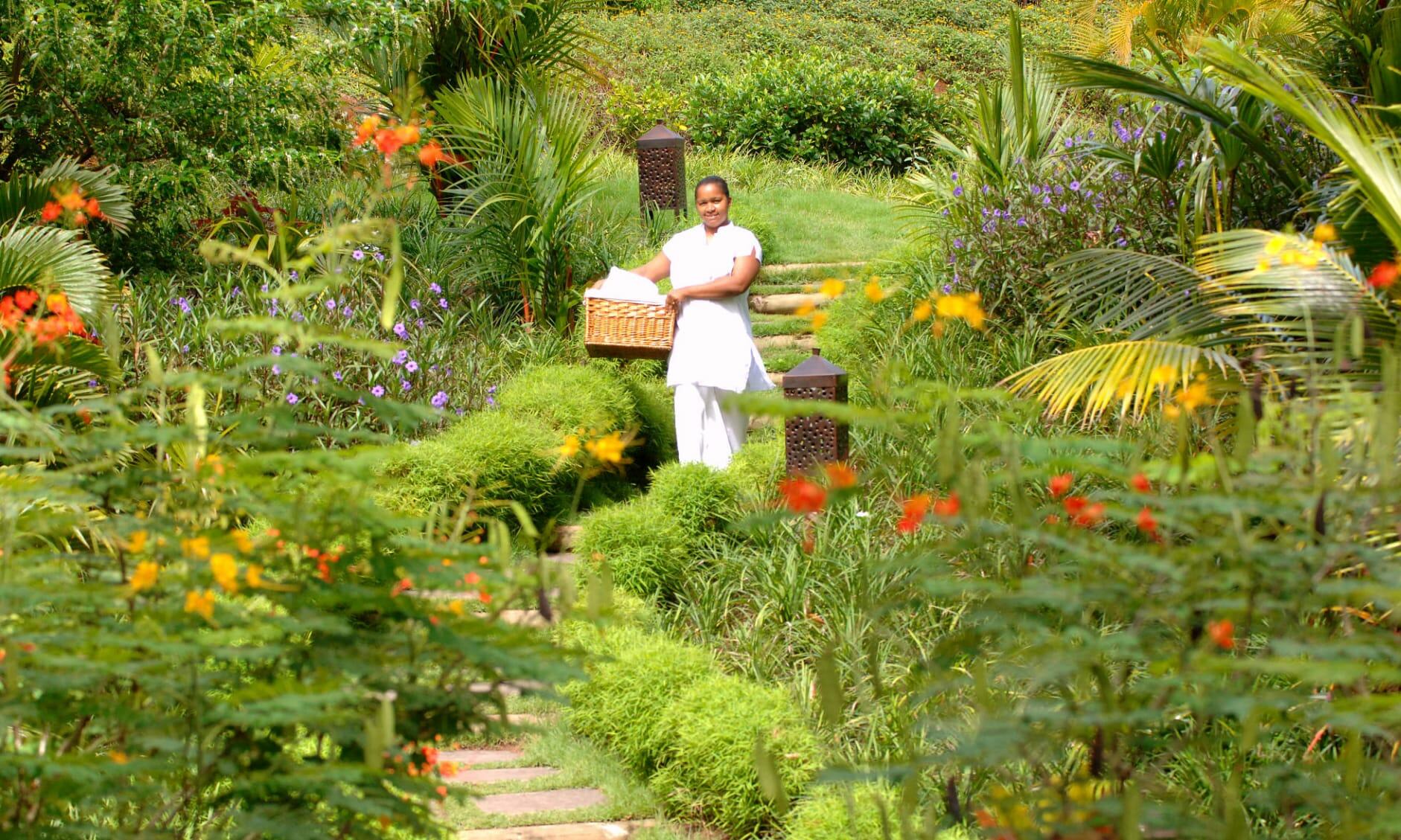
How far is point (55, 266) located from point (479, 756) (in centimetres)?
335

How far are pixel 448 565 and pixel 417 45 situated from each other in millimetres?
7648

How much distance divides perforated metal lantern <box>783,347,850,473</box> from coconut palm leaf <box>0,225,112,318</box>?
3.14 m

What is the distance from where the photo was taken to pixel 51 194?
7.11m

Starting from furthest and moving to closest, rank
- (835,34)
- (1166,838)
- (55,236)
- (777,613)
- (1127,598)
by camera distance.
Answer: (835,34) → (55,236) → (777,613) → (1166,838) → (1127,598)

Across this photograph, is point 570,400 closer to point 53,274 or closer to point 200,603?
point 53,274

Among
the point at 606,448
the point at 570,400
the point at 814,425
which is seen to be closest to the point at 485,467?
the point at 570,400

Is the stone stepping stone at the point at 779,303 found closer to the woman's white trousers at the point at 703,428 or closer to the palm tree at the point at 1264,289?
the woman's white trousers at the point at 703,428

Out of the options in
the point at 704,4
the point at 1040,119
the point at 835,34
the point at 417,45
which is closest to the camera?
the point at 1040,119

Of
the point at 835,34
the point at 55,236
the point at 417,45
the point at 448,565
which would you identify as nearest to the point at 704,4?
the point at 835,34

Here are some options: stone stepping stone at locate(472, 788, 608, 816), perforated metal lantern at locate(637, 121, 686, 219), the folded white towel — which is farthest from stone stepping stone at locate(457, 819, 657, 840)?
perforated metal lantern at locate(637, 121, 686, 219)

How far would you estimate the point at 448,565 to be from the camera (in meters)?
2.28

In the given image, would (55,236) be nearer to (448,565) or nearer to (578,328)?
(578,328)

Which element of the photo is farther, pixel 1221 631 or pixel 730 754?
pixel 730 754

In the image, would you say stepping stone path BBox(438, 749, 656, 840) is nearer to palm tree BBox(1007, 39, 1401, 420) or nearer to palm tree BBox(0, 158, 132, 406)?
palm tree BBox(1007, 39, 1401, 420)
